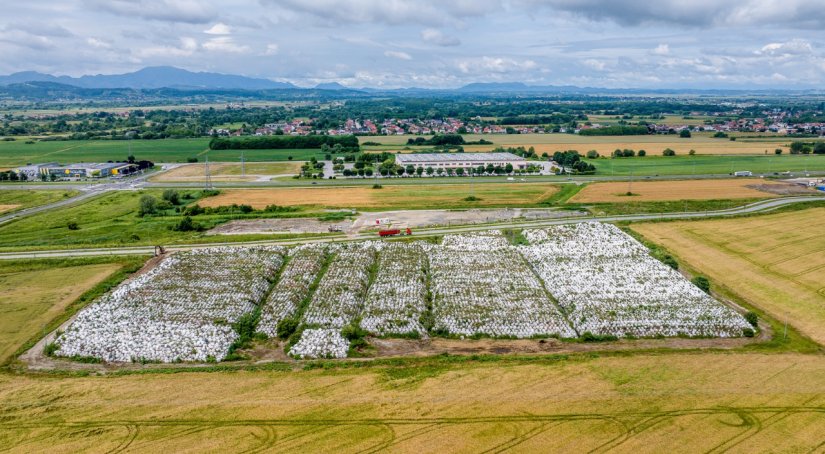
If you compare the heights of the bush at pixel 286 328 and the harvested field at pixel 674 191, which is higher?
the harvested field at pixel 674 191

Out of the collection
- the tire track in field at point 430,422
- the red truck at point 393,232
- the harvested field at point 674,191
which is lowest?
the tire track in field at point 430,422

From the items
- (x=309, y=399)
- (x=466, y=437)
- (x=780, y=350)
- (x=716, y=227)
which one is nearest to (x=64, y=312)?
(x=309, y=399)

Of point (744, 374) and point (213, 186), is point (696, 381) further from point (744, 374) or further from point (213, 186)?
point (213, 186)

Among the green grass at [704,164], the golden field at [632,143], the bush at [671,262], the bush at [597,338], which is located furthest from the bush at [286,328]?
the golden field at [632,143]

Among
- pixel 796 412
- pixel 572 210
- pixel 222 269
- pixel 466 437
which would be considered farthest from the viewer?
pixel 572 210

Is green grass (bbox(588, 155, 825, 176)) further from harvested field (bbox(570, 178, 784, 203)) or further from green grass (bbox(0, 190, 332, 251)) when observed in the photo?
green grass (bbox(0, 190, 332, 251))

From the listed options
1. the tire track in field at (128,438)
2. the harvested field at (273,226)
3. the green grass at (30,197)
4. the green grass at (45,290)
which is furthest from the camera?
the green grass at (30,197)

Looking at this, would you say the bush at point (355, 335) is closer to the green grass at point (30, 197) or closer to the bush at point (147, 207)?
the bush at point (147, 207)

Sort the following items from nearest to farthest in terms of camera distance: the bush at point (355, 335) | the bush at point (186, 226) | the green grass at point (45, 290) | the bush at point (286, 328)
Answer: the bush at point (355, 335) < the bush at point (286, 328) < the green grass at point (45, 290) < the bush at point (186, 226)
